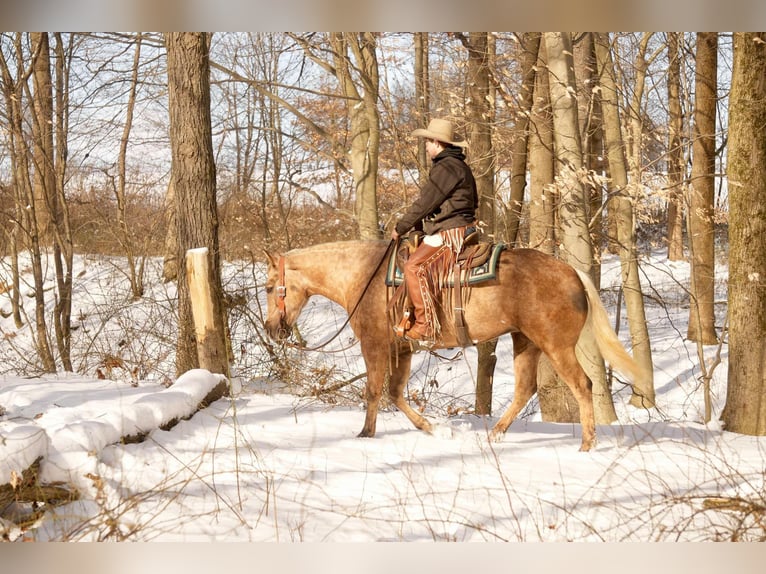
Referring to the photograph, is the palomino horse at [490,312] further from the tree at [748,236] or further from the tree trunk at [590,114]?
the tree trunk at [590,114]

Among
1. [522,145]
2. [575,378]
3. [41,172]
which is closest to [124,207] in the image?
[41,172]

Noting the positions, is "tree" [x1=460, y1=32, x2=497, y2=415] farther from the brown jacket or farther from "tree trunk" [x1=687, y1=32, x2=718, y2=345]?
the brown jacket

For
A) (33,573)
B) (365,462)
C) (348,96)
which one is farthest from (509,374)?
(33,573)

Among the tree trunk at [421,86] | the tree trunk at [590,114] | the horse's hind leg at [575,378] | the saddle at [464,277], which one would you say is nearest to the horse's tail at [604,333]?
the horse's hind leg at [575,378]

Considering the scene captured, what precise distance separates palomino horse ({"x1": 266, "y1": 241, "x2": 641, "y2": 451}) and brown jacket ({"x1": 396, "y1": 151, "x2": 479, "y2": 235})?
474mm

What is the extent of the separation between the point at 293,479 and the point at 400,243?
2.32m

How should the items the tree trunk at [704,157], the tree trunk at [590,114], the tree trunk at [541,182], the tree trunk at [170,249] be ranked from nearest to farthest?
the tree trunk at [541,182]
the tree trunk at [590,114]
the tree trunk at [704,157]
the tree trunk at [170,249]

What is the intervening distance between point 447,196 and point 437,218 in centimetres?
22

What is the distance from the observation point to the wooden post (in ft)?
24.2

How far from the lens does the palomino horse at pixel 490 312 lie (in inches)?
242

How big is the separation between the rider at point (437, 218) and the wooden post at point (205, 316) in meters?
2.12

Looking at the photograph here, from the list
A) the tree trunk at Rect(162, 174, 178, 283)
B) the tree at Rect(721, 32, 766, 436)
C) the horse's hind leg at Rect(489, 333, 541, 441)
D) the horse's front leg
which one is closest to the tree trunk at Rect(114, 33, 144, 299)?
the tree trunk at Rect(162, 174, 178, 283)

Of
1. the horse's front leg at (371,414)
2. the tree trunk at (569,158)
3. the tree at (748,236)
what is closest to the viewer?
the horse's front leg at (371,414)
